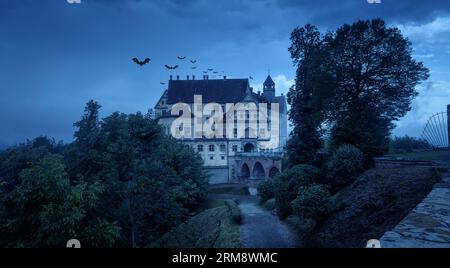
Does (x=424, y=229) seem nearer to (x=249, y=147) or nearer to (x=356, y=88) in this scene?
(x=356, y=88)

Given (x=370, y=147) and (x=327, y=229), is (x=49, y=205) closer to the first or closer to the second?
(x=327, y=229)

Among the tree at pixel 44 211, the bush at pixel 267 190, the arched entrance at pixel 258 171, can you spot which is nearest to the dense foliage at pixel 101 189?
the tree at pixel 44 211

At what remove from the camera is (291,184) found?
58.7 feet

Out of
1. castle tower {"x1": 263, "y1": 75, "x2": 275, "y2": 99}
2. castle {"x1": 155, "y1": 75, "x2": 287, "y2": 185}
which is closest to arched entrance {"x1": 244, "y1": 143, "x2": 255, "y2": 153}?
castle {"x1": 155, "y1": 75, "x2": 287, "y2": 185}

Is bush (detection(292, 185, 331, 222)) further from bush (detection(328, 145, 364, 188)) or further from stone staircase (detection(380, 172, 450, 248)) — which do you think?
stone staircase (detection(380, 172, 450, 248))

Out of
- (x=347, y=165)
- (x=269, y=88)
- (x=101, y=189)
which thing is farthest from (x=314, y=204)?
(x=269, y=88)

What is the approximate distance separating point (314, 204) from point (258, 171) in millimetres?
33538

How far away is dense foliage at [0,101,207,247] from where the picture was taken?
13.6 meters

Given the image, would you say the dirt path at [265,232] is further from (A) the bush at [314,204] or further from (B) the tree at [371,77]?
(B) the tree at [371,77]

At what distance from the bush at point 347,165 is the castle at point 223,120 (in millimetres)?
33078

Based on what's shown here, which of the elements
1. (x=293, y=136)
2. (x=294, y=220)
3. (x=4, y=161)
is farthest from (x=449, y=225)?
(x=4, y=161)

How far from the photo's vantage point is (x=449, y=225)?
572cm

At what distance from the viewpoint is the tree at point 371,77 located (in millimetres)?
20328
